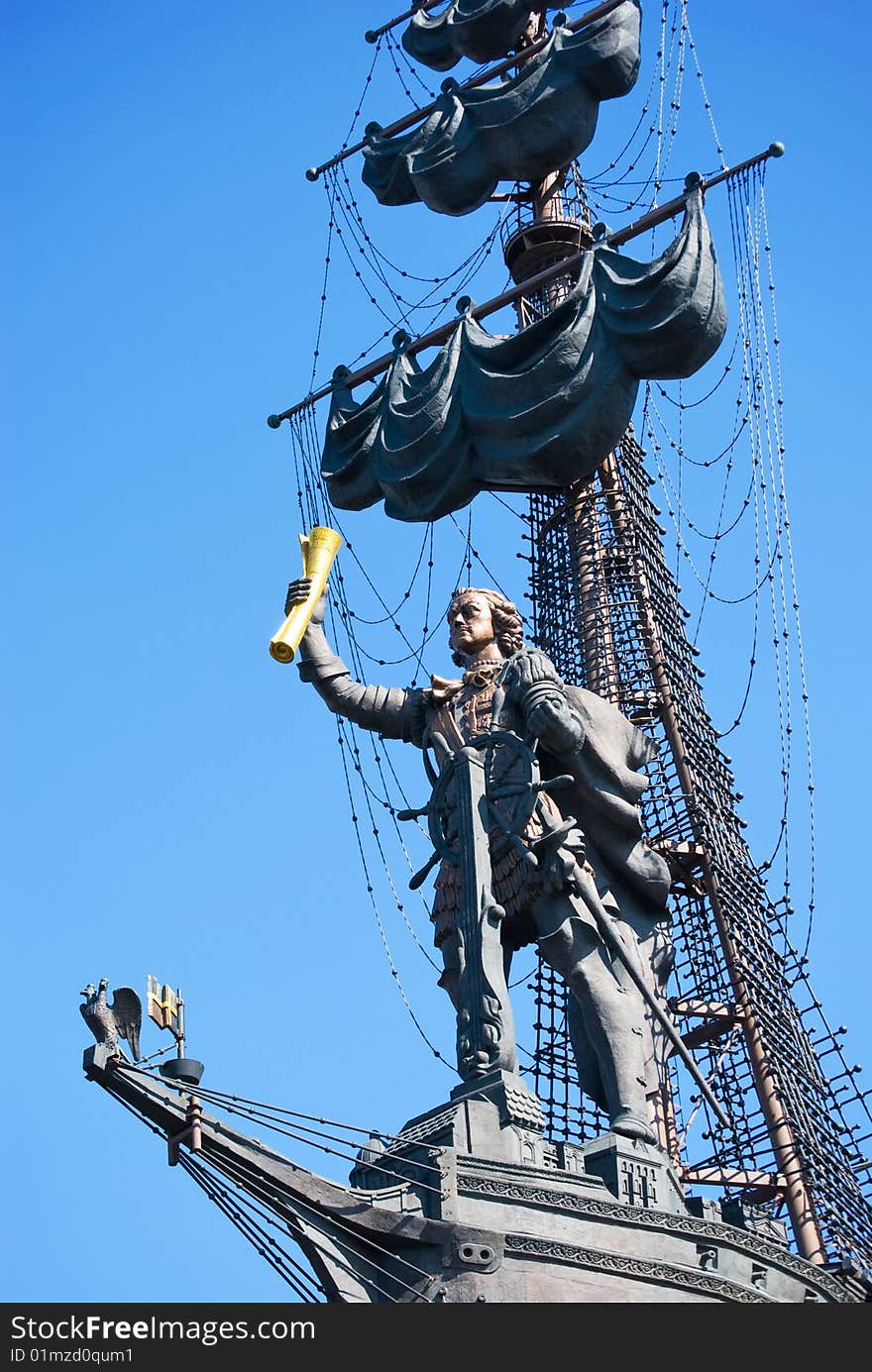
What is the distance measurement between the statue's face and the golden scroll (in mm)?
1000

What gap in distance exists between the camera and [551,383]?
57.7 feet

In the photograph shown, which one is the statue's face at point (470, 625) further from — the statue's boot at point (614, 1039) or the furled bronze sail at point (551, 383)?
the statue's boot at point (614, 1039)

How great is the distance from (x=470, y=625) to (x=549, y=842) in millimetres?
2150

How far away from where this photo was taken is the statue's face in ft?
50.7

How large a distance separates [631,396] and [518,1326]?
918 cm

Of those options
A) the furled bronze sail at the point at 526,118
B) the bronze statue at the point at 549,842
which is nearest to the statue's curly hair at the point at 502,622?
the bronze statue at the point at 549,842

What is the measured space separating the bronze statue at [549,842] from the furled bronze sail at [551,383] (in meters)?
2.35

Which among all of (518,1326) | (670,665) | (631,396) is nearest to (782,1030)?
(670,665)

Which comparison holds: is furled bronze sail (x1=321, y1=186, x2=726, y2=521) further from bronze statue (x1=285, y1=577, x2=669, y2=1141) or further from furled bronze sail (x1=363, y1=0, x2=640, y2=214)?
furled bronze sail (x1=363, y1=0, x2=640, y2=214)

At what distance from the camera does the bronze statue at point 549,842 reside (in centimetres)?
1369

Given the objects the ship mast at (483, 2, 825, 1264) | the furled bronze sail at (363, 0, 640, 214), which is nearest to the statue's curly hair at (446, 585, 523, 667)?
the ship mast at (483, 2, 825, 1264)

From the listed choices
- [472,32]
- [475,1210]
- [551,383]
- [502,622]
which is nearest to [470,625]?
[502,622]

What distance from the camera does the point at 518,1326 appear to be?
10297 mm

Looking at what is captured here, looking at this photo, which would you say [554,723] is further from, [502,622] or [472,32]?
[472,32]
